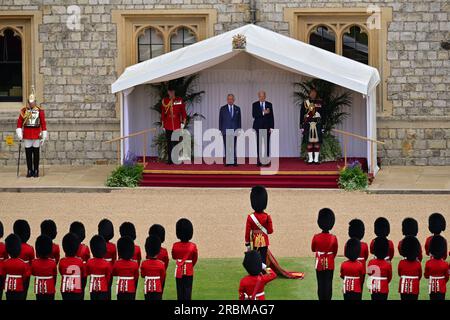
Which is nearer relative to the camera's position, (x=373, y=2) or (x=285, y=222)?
(x=285, y=222)

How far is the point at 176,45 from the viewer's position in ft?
93.0

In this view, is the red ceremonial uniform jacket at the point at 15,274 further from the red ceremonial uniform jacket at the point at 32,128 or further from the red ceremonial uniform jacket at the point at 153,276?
the red ceremonial uniform jacket at the point at 32,128

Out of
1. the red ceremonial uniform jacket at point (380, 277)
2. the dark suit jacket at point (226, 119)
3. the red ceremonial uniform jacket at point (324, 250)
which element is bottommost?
the red ceremonial uniform jacket at point (380, 277)

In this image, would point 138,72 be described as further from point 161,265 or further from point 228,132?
point 161,265

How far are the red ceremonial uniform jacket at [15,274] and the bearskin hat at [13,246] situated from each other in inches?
3.0

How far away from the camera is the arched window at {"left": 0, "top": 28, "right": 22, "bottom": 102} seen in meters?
28.5

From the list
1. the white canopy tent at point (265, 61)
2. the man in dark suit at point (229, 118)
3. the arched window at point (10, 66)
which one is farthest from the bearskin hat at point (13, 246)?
the arched window at point (10, 66)

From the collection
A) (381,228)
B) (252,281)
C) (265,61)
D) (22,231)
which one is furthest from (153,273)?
(265,61)

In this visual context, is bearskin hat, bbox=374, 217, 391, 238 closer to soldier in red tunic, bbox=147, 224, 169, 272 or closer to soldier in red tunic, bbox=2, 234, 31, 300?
soldier in red tunic, bbox=147, 224, 169, 272

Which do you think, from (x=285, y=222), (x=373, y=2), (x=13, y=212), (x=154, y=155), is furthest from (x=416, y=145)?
(x=13, y=212)

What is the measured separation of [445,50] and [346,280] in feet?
42.1

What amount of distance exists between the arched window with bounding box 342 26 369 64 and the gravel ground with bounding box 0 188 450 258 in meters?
4.48

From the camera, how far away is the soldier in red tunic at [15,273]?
15539mm
